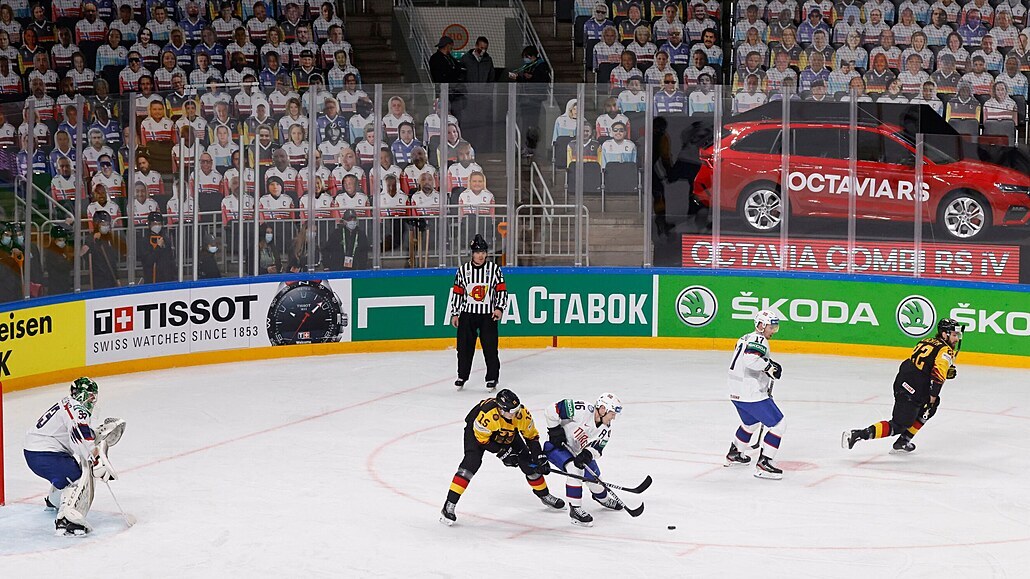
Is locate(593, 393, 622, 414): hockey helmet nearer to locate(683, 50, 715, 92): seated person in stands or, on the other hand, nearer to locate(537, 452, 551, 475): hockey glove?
locate(537, 452, 551, 475): hockey glove

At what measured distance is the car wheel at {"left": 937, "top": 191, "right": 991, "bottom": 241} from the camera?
17250 mm

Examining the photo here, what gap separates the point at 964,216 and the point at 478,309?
6121 millimetres

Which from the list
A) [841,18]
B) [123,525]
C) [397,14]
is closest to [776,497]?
[123,525]

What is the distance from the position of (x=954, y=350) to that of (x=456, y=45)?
45.5 ft

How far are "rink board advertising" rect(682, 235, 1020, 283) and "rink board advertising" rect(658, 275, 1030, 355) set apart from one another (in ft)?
0.60

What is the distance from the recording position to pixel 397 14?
24.6 meters

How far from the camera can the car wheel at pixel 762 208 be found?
17.9 metres

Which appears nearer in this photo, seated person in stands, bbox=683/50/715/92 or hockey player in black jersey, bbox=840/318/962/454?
hockey player in black jersey, bbox=840/318/962/454

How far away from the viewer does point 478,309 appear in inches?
603

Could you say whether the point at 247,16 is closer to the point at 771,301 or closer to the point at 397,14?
the point at 397,14

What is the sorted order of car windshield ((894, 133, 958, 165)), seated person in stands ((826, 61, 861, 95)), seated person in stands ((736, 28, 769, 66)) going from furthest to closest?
seated person in stands ((736, 28, 769, 66)), seated person in stands ((826, 61, 861, 95)), car windshield ((894, 133, 958, 165))

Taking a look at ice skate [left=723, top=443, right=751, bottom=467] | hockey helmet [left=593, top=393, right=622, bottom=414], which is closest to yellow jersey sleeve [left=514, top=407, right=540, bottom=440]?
hockey helmet [left=593, top=393, right=622, bottom=414]

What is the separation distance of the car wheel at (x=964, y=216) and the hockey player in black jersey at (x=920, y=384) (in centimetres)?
541

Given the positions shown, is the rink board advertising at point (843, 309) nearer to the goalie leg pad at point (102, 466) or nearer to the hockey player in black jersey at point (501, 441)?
the hockey player in black jersey at point (501, 441)
